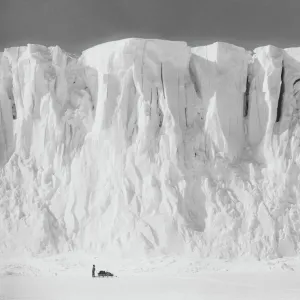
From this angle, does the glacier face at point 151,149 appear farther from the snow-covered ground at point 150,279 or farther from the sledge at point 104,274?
the sledge at point 104,274

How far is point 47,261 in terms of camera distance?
2488 centimetres

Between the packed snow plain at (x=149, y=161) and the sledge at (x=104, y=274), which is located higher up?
the packed snow plain at (x=149, y=161)

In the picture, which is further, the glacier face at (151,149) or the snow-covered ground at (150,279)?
the glacier face at (151,149)

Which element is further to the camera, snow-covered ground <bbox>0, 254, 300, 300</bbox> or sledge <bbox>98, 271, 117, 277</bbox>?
sledge <bbox>98, 271, 117, 277</bbox>

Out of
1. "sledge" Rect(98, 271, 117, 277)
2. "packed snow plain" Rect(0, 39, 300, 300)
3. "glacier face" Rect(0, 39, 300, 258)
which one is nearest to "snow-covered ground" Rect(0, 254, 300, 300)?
"packed snow plain" Rect(0, 39, 300, 300)

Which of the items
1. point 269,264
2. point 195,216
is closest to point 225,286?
point 269,264

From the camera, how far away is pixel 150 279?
72.7 ft

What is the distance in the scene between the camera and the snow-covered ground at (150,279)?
20.0 metres

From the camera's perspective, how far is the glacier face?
83.9 feet

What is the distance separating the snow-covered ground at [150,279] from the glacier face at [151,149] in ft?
2.78

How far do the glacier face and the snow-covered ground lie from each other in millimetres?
848

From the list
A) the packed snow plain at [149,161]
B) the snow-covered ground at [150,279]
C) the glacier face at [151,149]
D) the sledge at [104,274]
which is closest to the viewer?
the snow-covered ground at [150,279]

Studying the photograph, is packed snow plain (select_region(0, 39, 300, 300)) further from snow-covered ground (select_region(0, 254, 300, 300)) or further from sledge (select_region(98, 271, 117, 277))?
sledge (select_region(98, 271, 117, 277))

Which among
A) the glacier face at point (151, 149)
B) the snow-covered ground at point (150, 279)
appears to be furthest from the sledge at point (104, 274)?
the glacier face at point (151, 149)
